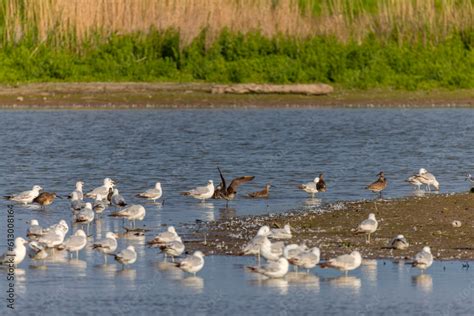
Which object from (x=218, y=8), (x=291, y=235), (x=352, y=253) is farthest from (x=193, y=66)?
(x=352, y=253)

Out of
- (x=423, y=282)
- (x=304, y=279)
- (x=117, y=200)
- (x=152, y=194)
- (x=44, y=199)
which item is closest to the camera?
(x=423, y=282)

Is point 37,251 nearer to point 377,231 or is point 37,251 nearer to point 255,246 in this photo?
point 255,246

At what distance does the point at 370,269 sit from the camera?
555 inches

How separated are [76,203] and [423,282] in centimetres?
665

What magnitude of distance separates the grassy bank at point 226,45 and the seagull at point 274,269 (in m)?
23.1

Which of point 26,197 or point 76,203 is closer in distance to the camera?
point 76,203

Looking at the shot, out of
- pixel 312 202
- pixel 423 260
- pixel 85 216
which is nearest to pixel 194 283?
pixel 423 260

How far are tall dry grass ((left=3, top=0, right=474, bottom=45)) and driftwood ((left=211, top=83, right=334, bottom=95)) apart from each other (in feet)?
6.96

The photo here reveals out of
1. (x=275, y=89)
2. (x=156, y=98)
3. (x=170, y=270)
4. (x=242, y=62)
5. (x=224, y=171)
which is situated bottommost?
(x=224, y=171)

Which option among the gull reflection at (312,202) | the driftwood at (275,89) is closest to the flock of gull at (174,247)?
the gull reflection at (312,202)

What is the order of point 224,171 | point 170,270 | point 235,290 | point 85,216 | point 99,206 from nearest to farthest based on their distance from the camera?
point 235,290, point 170,270, point 85,216, point 99,206, point 224,171

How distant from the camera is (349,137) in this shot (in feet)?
100

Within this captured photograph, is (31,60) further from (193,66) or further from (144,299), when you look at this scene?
(144,299)

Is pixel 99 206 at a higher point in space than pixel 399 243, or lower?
lower
